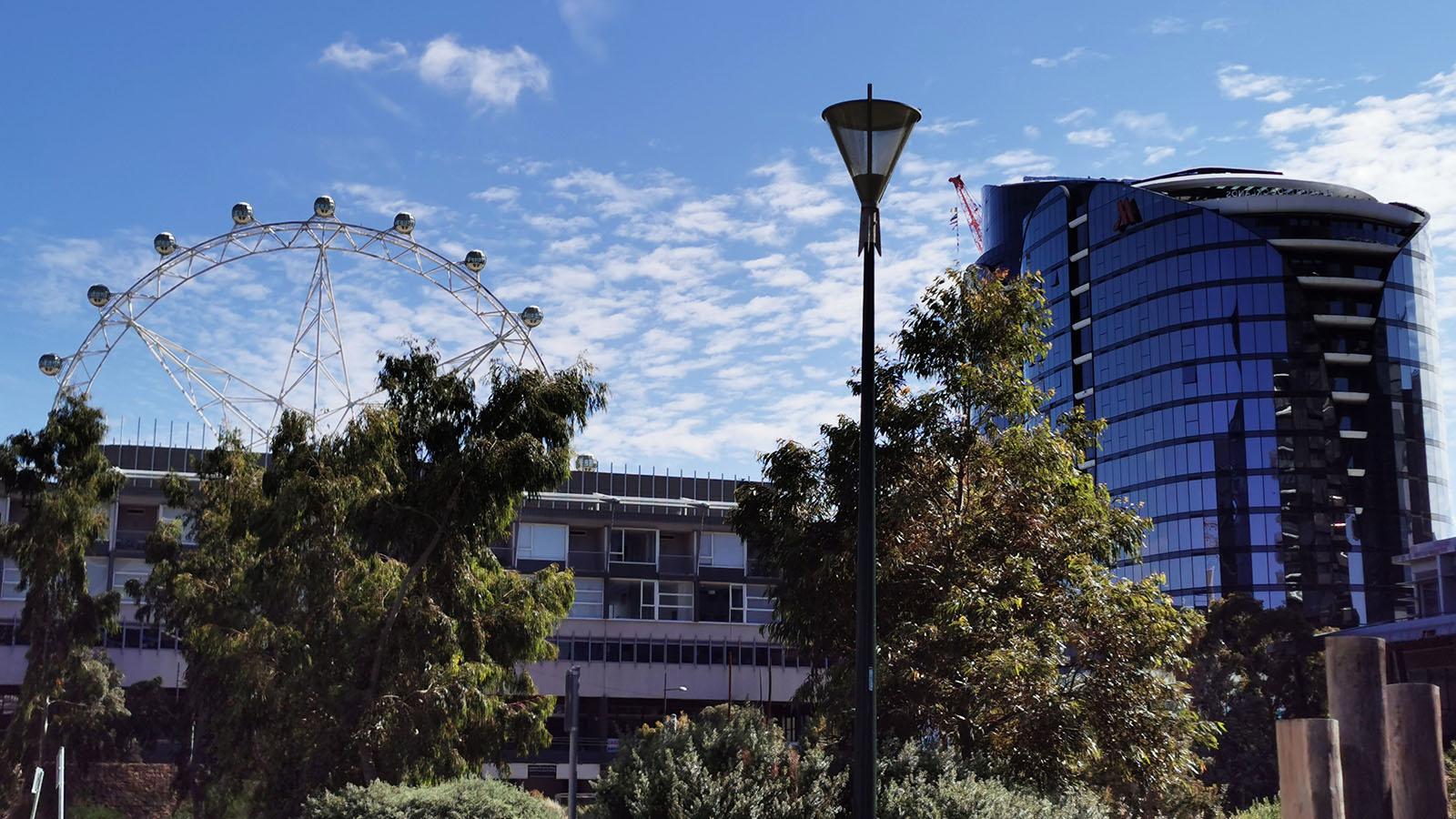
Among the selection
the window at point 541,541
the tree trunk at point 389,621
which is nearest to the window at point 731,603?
the window at point 541,541

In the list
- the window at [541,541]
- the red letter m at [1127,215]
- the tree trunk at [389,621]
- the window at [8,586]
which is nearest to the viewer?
the tree trunk at [389,621]

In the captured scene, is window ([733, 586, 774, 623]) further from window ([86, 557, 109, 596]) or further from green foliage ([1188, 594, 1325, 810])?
window ([86, 557, 109, 596])

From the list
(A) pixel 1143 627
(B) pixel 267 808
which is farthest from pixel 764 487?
(B) pixel 267 808

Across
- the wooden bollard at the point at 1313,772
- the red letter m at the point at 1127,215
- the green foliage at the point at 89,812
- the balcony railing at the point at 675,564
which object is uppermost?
the red letter m at the point at 1127,215

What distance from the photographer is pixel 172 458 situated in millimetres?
81938

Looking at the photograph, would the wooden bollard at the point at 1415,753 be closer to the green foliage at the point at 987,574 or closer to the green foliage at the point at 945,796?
the green foliage at the point at 945,796

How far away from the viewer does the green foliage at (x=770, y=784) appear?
15.9 meters

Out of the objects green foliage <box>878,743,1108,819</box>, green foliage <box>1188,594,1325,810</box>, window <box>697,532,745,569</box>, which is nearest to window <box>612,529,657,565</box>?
window <box>697,532,745,569</box>

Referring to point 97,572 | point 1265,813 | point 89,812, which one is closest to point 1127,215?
point 97,572

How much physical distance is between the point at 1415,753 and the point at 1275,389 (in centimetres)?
12186

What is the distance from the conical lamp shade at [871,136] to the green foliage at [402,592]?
13.8m

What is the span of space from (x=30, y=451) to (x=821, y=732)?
26.7 meters

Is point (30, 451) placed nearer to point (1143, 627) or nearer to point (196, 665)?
point (196, 665)

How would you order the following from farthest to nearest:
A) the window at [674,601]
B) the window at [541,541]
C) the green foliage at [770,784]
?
1. the window at [674,601]
2. the window at [541,541]
3. the green foliage at [770,784]
